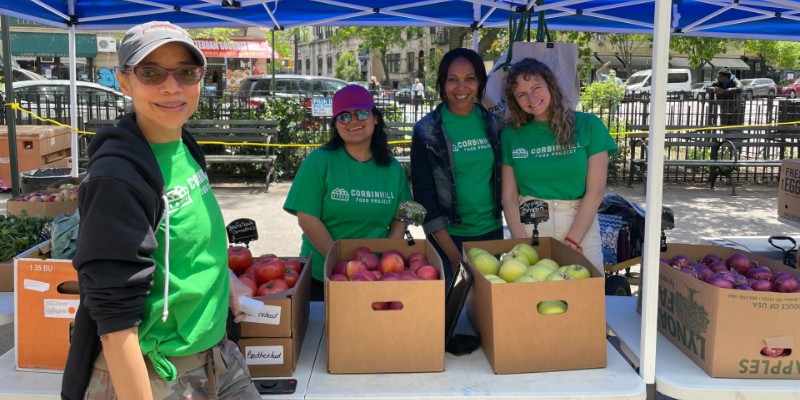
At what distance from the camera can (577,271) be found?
2.28 m

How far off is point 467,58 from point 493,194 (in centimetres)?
69

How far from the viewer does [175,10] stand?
485 centimetres

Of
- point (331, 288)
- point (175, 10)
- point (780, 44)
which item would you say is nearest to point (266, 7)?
point (175, 10)

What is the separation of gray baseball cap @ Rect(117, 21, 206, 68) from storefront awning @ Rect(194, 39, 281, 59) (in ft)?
130

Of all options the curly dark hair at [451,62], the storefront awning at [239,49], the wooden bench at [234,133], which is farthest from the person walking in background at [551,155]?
the storefront awning at [239,49]

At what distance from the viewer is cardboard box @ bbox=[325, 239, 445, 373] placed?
6.82 ft

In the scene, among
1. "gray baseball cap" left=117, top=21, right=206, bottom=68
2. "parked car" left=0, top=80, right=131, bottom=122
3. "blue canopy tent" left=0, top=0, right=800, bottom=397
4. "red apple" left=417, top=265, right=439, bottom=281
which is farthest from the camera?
"parked car" left=0, top=80, right=131, bottom=122

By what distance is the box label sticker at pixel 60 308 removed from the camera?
228 cm

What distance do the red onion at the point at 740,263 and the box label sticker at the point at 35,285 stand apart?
2566 millimetres

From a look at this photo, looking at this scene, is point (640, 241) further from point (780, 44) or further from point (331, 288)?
point (780, 44)

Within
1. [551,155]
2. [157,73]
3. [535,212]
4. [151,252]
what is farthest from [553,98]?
[151,252]

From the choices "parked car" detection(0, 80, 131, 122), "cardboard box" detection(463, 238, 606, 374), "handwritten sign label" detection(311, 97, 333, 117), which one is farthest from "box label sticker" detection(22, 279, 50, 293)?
"handwritten sign label" detection(311, 97, 333, 117)

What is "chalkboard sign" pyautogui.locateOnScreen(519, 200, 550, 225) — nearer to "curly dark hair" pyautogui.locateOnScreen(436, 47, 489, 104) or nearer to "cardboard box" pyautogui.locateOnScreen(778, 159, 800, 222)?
"curly dark hair" pyautogui.locateOnScreen(436, 47, 489, 104)

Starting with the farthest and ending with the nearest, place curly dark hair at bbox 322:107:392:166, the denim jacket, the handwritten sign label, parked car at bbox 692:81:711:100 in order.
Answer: parked car at bbox 692:81:711:100
the handwritten sign label
the denim jacket
curly dark hair at bbox 322:107:392:166
